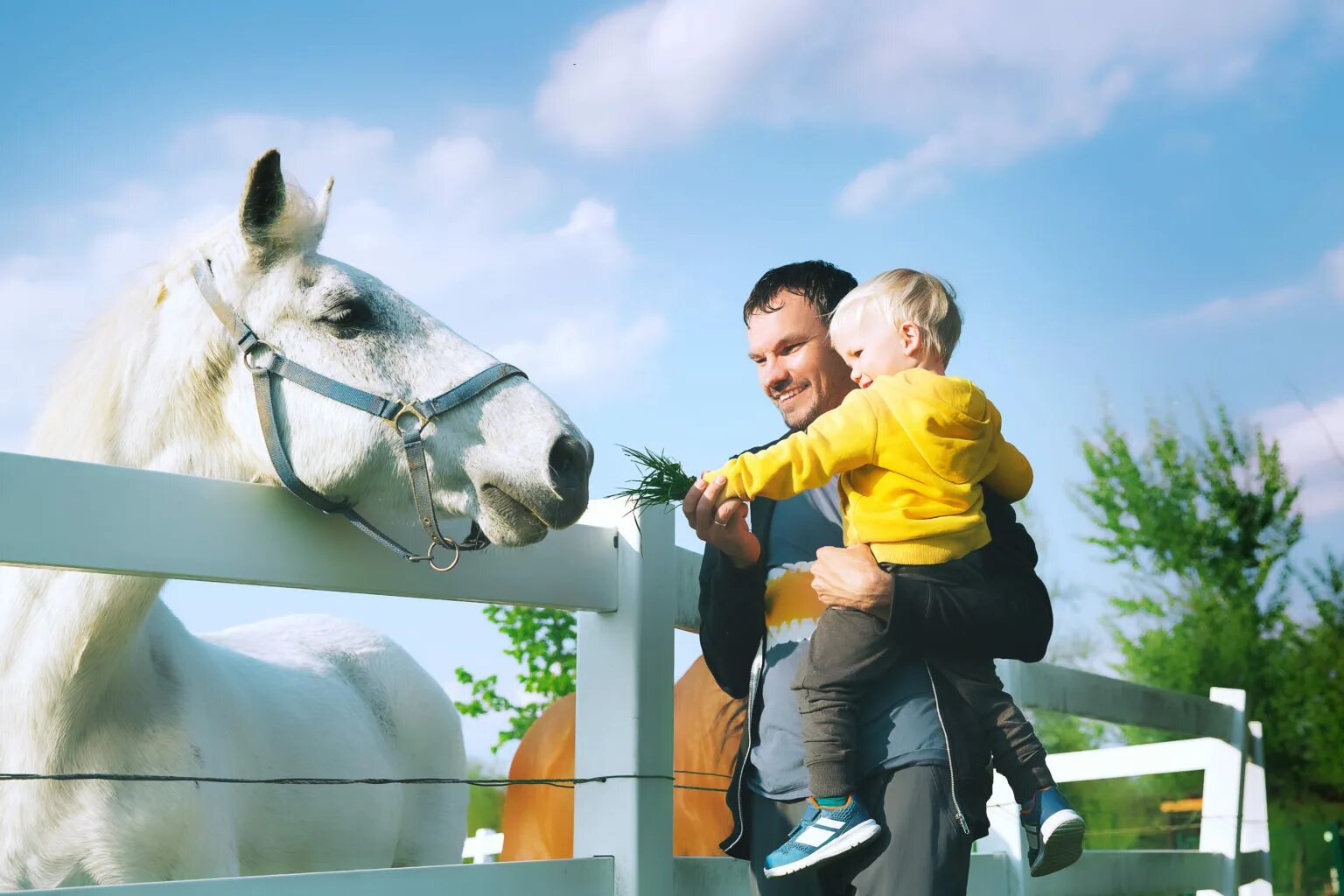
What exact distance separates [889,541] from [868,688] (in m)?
0.22

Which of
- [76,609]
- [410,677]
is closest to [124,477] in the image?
[76,609]

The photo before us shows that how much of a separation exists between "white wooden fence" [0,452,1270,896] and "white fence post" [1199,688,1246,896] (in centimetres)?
169

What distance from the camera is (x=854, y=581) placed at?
167 centimetres

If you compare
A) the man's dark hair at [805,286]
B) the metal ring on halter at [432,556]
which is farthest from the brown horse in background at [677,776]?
the metal ring on halter at [432,556]

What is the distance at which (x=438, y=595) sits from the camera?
79.9 inches

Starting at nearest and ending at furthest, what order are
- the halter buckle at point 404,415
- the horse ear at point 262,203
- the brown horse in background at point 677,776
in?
the halter buckle at point 404,415 < the horse ear at point 262,203 < the brown horse in background at point 677,776

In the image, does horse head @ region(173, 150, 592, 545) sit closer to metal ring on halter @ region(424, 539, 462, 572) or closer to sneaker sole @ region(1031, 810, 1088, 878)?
metal ring on halter @ region(424, 539, 462, 572)

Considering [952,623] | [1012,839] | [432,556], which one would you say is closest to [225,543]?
[432,556]

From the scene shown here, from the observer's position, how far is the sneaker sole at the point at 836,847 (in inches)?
63.0

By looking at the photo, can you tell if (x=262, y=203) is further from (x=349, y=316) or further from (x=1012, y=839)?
(x=1012, y=839)

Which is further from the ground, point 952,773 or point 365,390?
point 365,390

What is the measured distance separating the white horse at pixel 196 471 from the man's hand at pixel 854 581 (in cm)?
45

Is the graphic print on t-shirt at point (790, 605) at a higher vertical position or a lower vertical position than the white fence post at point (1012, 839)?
higher

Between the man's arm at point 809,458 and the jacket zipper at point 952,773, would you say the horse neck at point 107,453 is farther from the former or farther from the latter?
the jacket zipper at point 952,773
